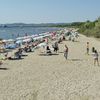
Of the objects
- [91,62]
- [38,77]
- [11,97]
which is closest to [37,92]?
[11,97]

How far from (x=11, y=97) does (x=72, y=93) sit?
9.85 feet

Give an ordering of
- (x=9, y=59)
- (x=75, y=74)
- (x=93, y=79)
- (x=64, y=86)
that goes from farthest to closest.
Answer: (x=9, y=59), (x=75, y=74), (x=93, y=79), (x=64, y=86)

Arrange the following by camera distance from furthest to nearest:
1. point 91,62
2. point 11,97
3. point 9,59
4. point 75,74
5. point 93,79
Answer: point 9,59 → point 91,62 → point 75,74 → point 93,79 → point 11,97

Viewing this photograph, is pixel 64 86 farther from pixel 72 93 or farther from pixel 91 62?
pixel 91 62

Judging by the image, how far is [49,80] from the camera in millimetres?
19516

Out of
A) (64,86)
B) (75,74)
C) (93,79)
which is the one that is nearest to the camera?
(64,86)

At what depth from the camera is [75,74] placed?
2162 cm

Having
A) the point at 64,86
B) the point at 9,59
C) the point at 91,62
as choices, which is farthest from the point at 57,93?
the point at 9,59

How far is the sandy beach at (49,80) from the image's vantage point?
15672 millimetres

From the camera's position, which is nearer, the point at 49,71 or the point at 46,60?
the point at 49,71

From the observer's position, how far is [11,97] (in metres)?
15.2

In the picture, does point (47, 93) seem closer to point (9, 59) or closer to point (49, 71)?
point (49, 71)

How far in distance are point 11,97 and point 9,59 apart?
14.5m

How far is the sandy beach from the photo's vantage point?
617 inches
